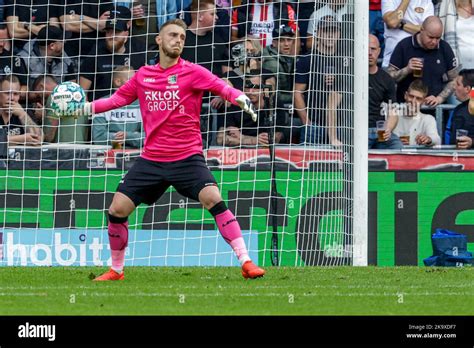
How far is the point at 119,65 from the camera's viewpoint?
700 inches

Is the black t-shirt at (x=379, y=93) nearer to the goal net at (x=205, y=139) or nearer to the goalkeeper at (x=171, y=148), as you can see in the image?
the goal net at (x=205, y=139)

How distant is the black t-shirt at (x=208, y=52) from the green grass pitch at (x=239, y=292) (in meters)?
5.22

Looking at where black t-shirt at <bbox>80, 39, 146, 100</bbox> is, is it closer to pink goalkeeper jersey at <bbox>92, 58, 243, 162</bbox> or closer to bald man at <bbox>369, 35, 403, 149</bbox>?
bald man at <bbox>369, 35, 403, 149</bbox>

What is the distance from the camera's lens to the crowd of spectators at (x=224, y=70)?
17.2 m

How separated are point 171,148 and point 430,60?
29.0ft

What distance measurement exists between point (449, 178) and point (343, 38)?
9.42ft

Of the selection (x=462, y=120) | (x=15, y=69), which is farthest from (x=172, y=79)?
(x=462, y=120)

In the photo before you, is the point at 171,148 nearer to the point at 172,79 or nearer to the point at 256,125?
the point at 172,79

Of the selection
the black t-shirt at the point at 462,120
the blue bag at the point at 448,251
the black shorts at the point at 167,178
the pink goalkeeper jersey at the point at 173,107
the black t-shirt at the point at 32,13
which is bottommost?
the blue bag at the point at 448,251

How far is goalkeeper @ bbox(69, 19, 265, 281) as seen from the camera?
38.8 ft

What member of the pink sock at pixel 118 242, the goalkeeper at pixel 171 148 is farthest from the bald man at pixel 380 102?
the pink sock at pixel 118 242

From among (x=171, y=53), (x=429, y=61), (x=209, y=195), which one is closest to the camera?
(x=209, y=195)

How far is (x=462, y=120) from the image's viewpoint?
19.1m

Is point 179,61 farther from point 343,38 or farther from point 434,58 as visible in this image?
point 434,58
